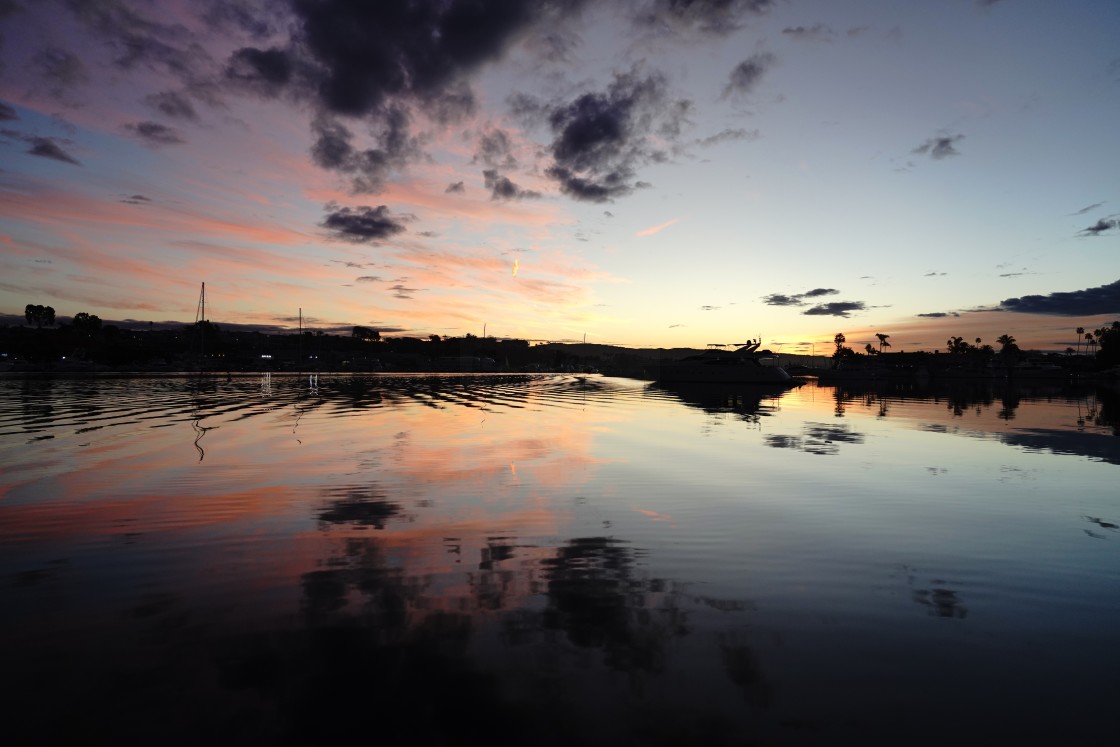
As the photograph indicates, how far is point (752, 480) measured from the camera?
13562mm

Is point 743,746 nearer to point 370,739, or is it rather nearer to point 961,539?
point 370,739

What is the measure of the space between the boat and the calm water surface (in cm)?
7233

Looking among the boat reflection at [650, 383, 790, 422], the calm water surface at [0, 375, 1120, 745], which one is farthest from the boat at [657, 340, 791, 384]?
the calm water surface at [0, 375, 1120, 745]

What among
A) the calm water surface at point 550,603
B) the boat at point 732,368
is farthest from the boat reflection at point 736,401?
the calm water surface at point 550,603

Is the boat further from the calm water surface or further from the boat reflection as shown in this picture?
the calm water surface

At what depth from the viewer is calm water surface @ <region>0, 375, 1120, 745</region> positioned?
412 centimetres

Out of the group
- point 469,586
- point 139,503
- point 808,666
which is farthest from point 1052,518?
point 139,503

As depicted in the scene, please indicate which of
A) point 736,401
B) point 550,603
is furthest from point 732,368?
point 550,603

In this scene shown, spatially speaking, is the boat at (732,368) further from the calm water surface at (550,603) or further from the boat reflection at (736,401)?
the calm water surface at (550,603)

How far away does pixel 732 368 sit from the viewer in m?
86.8

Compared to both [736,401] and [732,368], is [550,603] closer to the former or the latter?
[736,401]

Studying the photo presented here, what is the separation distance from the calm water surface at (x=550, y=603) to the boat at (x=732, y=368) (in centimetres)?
7233

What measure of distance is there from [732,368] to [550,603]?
85201 millimetres

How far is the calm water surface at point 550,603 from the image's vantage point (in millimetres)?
4125
